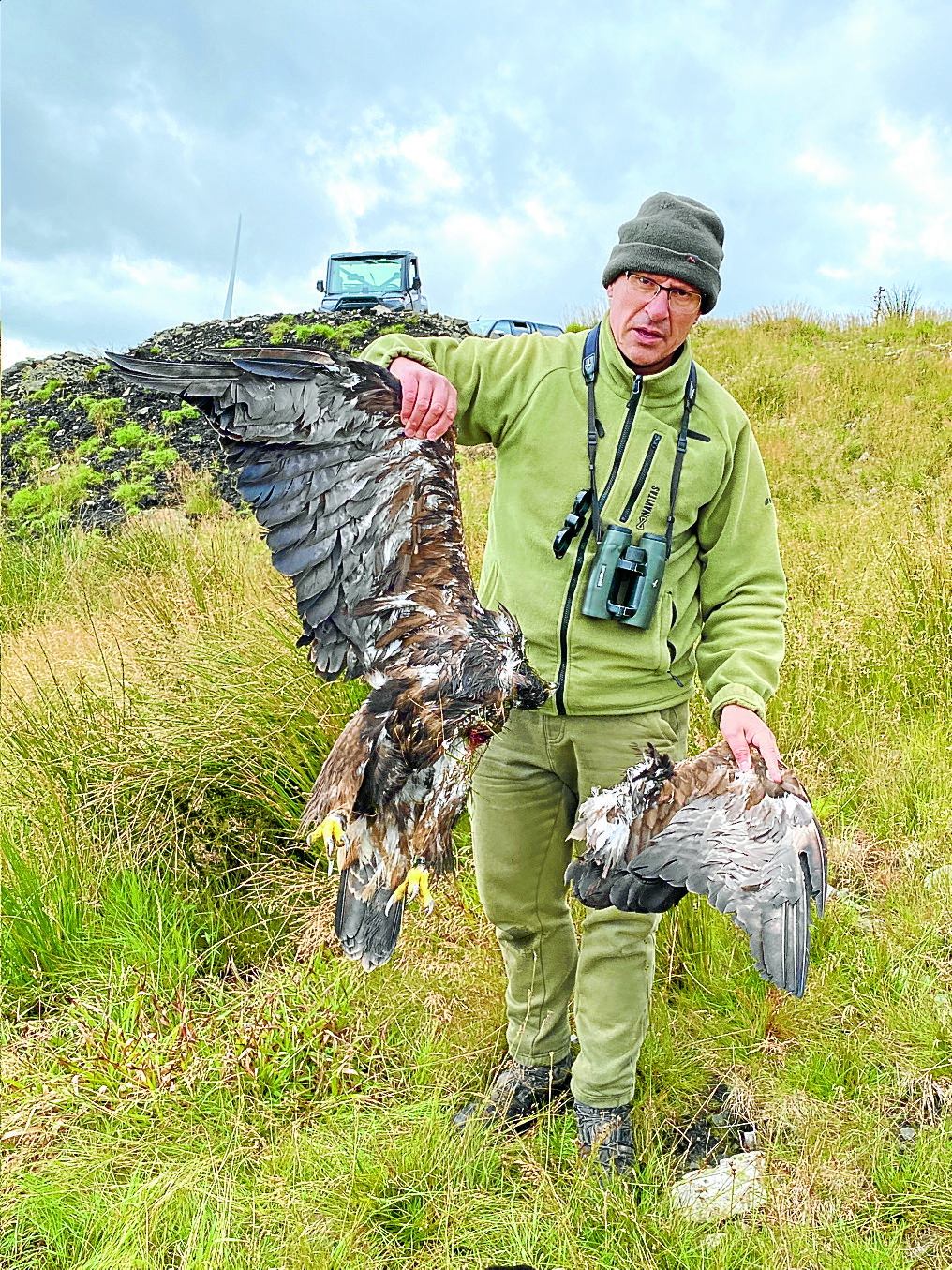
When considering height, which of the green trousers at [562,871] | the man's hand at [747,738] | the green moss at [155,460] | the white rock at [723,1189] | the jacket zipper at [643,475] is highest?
the green moss at [155,460]

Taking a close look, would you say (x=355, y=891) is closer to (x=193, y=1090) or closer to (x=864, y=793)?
(x=193, y=1090)

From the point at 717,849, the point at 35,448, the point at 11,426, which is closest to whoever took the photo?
the point at 717,849

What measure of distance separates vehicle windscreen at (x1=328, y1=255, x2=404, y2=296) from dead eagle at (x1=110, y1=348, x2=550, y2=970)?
15.8 meters

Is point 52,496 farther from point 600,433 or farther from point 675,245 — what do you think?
point 675,245

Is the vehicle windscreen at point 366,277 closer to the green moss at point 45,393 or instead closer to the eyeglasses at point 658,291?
the green moss at point 45,393

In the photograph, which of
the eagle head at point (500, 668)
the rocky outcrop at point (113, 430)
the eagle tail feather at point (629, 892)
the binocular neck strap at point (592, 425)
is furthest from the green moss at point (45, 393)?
the eagle tail feather at point (629, 892)

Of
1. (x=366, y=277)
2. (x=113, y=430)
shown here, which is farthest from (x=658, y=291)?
(x=366, y=277)

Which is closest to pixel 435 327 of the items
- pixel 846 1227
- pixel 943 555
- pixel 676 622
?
pixel 943 555

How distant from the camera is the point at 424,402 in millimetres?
2299

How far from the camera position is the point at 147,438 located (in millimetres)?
13195

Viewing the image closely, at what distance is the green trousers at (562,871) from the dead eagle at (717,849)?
43 centimetres

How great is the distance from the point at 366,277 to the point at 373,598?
1677 cm

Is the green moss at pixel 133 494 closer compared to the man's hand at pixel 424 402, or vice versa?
the man's hand at pixel 424 402

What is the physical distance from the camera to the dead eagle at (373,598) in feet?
7.07
